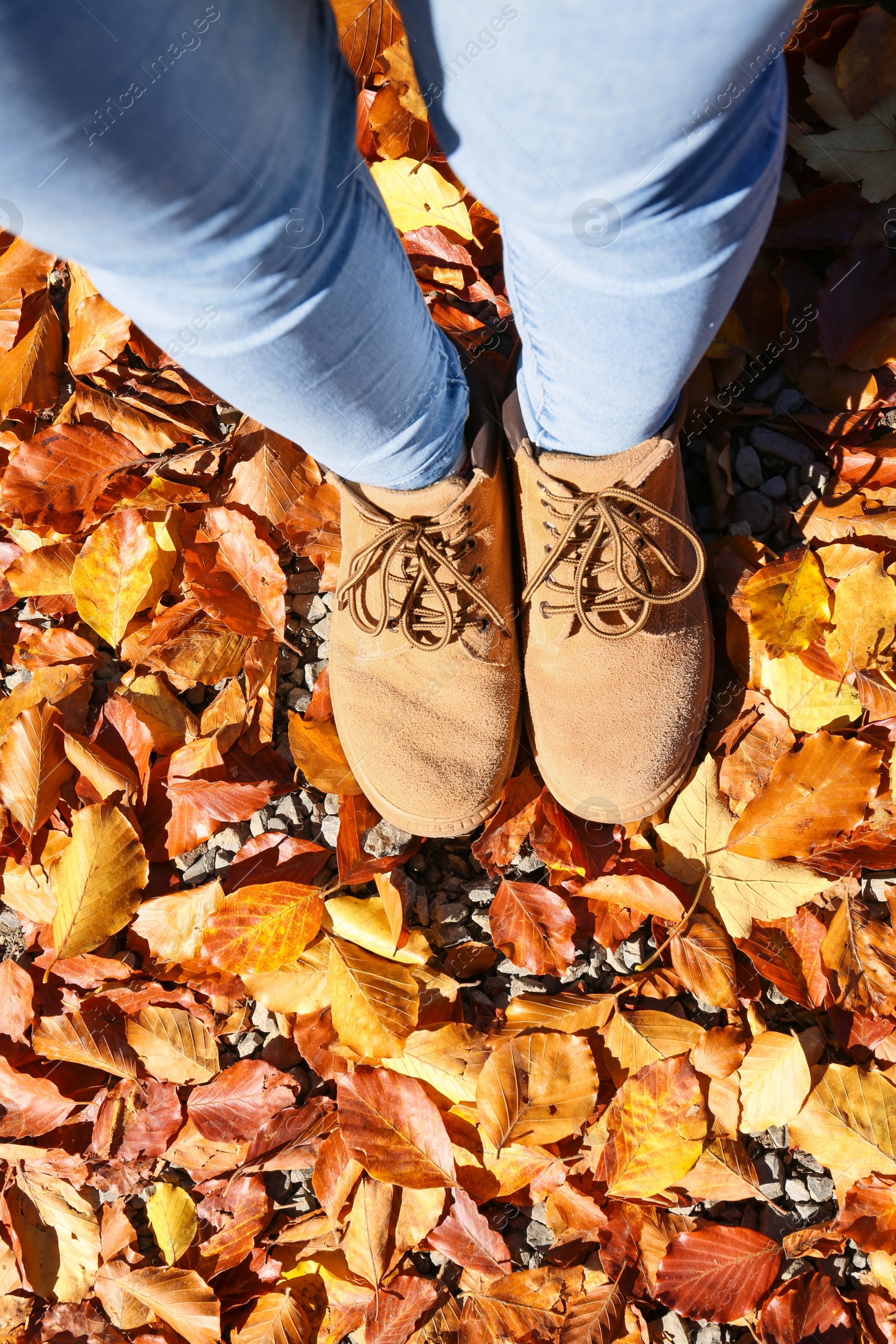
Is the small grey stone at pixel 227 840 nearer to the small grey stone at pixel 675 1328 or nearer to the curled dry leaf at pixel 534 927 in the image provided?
the curled dry leaf at pixel 534 927

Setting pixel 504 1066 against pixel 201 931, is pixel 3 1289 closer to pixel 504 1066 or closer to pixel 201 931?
pixel 201 931

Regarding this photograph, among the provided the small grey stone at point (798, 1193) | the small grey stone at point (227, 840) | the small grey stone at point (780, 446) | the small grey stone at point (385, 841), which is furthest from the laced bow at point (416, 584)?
the small grey stone at point (798, 1193)

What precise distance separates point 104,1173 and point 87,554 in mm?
1011

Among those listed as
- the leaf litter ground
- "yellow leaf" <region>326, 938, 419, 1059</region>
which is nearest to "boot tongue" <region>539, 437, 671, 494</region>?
the leaf litter ground

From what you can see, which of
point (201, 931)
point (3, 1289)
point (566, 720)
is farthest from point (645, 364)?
point (3, 1289)

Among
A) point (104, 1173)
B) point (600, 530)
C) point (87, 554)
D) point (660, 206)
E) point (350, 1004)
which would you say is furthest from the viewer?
point (87, 554)

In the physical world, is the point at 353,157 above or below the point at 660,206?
above

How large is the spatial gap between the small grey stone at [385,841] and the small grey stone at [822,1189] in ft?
2.43

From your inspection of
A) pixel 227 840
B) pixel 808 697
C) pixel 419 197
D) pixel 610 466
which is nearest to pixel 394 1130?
pixel 227 840

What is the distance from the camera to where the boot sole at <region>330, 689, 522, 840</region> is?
118 centimetres

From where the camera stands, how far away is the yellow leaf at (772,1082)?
110 cm

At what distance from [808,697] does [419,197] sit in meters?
1.07

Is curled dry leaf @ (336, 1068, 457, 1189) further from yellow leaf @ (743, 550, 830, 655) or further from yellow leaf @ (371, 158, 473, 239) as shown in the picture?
yellow leaf @ (371, 158, 473, 239)

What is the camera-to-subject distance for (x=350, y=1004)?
1.18 meters
